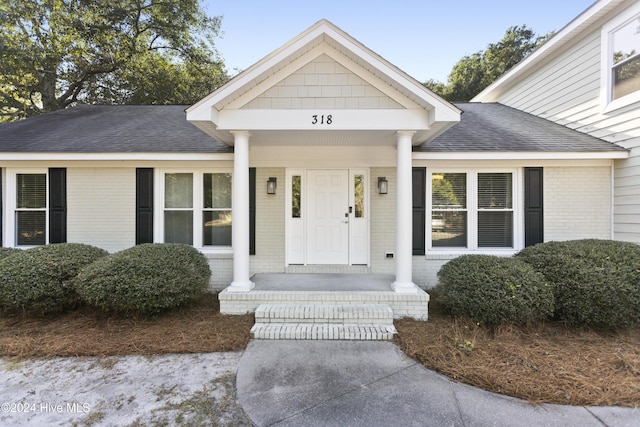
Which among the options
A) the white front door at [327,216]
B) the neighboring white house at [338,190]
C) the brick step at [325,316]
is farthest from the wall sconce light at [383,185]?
the brick step at [325,316]

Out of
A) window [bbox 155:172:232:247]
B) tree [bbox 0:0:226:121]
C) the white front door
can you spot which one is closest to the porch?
the white front door

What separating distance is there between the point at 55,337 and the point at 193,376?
2.38 m

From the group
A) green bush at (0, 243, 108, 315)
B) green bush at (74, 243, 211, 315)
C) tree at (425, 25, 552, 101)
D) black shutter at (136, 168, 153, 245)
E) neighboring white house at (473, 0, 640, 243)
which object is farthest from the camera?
tree at (425, 25, 552, 101)

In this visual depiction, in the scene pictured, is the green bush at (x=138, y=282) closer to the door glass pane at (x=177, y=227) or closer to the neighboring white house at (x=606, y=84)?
the door glass pane at (x=177, y=227)

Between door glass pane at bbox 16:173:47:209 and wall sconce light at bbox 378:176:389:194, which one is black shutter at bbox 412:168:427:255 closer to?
wall sconce light at bbox 378:176:389:194

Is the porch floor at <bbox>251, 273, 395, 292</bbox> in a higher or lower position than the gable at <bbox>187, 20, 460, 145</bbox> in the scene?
lower

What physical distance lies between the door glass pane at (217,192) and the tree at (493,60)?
18.3 meters

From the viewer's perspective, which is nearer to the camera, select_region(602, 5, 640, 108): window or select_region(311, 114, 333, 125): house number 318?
select_region(311, 114, 333, 125): house number 318

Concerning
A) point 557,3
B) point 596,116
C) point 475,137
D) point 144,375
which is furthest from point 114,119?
point 557,3

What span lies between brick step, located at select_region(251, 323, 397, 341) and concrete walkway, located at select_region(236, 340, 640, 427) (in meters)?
0.38

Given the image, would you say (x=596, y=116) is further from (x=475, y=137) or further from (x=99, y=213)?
(x=99, y=213)

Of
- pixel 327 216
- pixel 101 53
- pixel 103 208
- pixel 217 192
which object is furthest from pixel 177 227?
pixel 101 53

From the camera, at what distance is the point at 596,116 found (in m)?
6.29

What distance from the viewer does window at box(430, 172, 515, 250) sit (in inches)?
247
